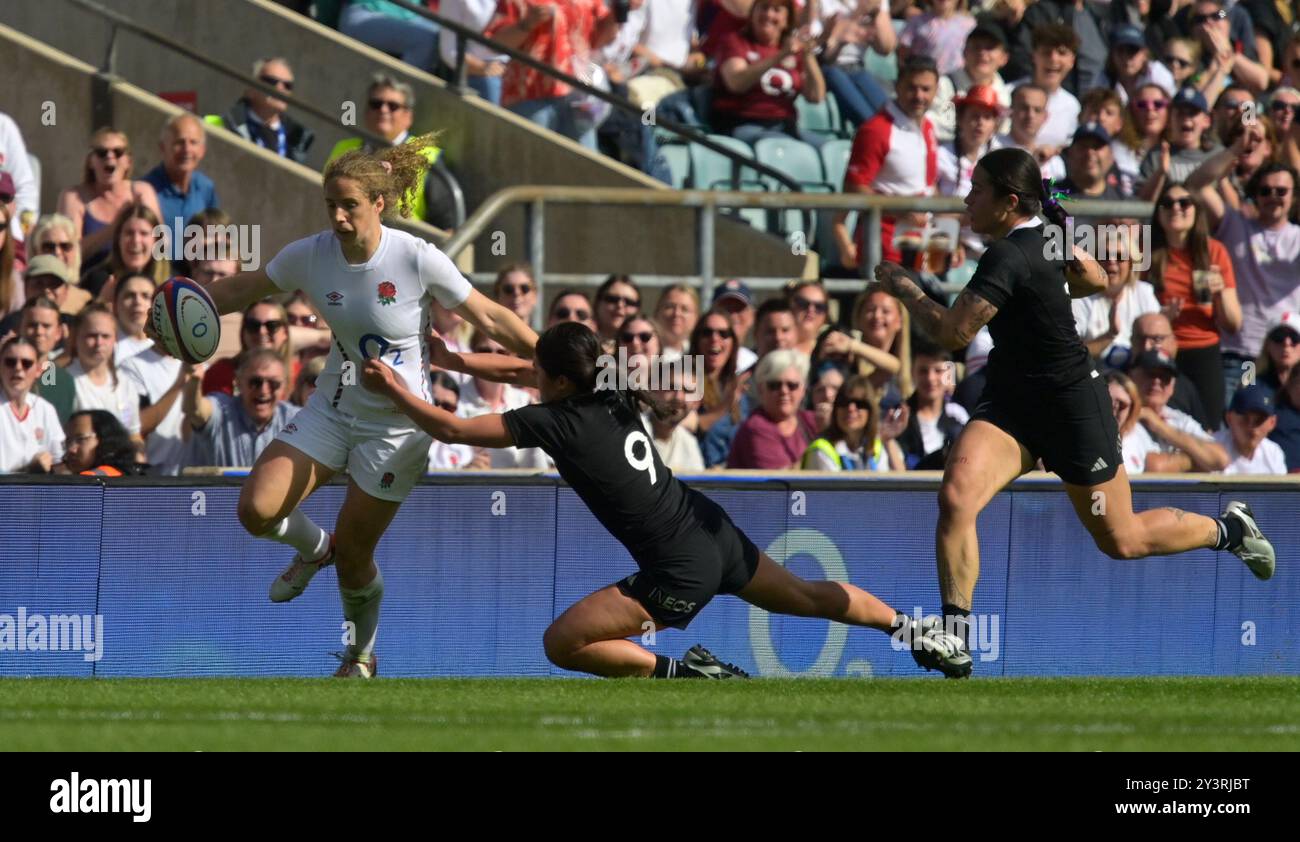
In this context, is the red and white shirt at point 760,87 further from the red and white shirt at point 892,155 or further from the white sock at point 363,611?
the white sock at point 363,611

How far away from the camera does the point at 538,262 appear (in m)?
14.6

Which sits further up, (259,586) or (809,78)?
(809,78)

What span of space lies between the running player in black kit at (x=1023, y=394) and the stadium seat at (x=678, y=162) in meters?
6.96

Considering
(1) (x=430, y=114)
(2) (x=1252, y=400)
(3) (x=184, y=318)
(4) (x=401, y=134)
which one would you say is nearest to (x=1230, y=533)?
(2) (x=1252, y=400)

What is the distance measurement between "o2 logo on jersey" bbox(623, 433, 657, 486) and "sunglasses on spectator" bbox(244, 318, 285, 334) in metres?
3.79

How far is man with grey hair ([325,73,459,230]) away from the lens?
15.5 m

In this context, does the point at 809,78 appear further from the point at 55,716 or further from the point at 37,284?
the point at 55,716

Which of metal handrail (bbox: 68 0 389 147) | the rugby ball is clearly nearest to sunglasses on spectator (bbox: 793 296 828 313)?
metal handrail (bbox: 68 0 389 147)

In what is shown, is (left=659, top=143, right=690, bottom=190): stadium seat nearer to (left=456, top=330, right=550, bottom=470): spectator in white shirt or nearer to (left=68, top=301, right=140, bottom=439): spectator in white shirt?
(left=456, top=330, right=550, bottom=470): spectator in white shirt

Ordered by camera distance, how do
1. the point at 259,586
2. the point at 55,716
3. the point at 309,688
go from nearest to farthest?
1. the point at 55,716
2. the point at 309,688
3. the point at 259,586

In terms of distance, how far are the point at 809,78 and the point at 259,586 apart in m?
7.32

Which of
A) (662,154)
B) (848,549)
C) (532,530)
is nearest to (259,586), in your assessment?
(532,530)

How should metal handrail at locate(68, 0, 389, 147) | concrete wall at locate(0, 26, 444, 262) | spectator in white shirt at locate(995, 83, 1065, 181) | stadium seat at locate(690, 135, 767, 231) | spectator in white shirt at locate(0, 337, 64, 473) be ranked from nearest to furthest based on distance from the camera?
1. spectator in white shirt at locate(0, 337, 64, 473)
2. metal handrail at locate(68, 0, 389, 147)
3. concrete wall at locate(0, 26, 444, 262)
4. spectator in white shirt at locate(995, 83, 1065, 181)
5. stadium seat at locate(690, 135, 767, 231)

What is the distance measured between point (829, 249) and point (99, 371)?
5.38 m
